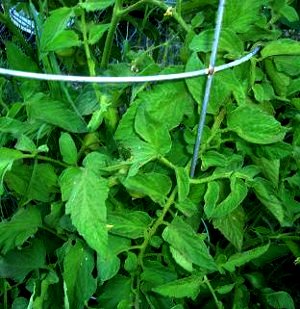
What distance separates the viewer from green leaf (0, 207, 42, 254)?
63cm

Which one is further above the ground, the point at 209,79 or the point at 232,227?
the point at 209,79

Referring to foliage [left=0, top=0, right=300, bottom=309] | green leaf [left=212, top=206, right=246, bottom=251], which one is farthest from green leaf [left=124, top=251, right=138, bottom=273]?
green leaf [left=212, top=206, right=246, bottom=251]

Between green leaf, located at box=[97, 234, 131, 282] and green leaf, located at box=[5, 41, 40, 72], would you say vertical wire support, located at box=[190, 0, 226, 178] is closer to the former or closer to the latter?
green leaf, located at box=[97, 234, 131, 282]

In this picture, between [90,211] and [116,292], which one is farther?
[116,292]

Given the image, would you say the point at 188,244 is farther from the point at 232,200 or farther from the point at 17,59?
the point at 17,59

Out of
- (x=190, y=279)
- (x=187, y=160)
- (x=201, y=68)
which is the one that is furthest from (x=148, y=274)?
(x=201, y=68)

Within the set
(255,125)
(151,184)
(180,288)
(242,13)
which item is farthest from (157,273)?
(242,13)

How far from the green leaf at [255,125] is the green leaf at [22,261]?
347 millimetres

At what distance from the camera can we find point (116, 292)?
0.65 metres

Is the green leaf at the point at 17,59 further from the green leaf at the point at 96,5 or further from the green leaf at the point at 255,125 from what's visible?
the green leaf at the point at 255,125

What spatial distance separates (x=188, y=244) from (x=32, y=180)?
0.74ft

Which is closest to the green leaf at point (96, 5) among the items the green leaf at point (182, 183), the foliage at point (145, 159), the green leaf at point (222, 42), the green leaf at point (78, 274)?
the foliage at point (145, 159)

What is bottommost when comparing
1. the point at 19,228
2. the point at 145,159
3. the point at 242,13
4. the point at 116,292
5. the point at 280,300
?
the point at 280,300

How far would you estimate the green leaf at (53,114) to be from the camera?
1.92 ft
